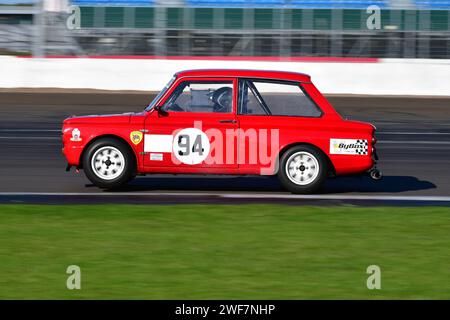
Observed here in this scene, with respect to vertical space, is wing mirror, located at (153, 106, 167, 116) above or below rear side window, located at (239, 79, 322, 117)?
below

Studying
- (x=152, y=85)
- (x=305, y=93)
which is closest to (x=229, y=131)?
(x=305, y=93)

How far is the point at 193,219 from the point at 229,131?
193 centimetres

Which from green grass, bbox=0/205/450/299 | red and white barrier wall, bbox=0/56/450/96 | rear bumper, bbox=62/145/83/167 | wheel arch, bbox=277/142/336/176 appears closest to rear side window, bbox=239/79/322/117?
wheel arch, bbox=277/142/336/176

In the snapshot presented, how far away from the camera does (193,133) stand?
11.9 meters

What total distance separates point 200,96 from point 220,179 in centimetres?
191

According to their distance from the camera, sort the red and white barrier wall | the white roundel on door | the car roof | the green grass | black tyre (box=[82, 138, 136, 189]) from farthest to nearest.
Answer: the red and white barrier wall, the car roof, black tyre (box=[82, 138, 136, 189]), the white roundel on door, the green grass

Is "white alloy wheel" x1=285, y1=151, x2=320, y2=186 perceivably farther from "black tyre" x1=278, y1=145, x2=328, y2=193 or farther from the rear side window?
the rear side window

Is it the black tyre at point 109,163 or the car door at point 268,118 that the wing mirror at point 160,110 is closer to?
the black tyre at point 109,163

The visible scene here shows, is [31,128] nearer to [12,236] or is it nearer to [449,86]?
[12,236]

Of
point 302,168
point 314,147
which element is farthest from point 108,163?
point 314,147

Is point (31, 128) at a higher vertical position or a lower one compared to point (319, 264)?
higher

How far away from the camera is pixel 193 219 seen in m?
10.3

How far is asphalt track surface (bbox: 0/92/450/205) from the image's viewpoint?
12.0 m

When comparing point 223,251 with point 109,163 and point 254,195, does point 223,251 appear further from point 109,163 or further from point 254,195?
point 109,163
